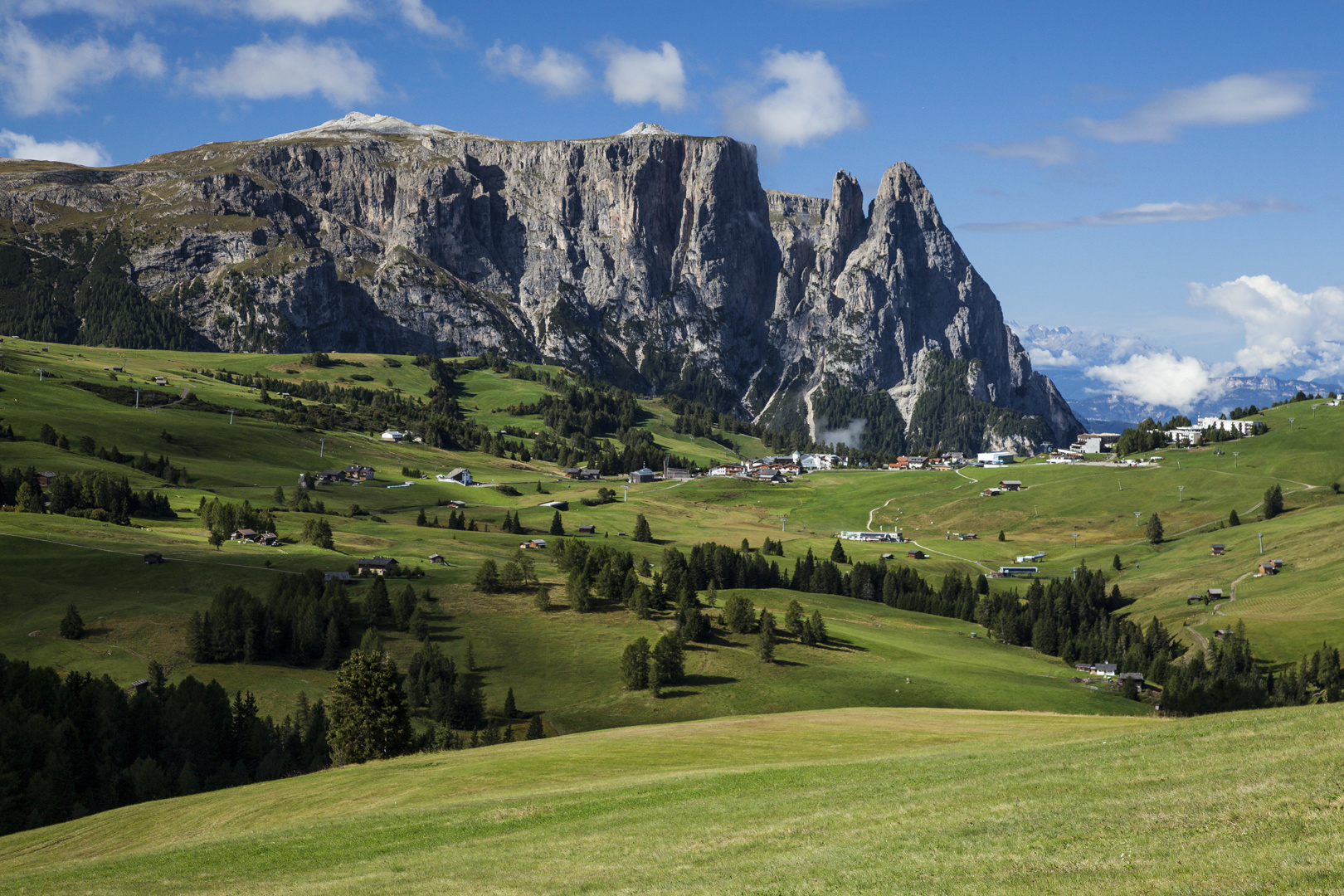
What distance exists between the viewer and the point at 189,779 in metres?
80.2

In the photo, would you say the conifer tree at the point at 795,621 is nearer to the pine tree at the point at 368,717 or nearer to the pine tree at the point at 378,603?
the pine tree at the point at 378,603

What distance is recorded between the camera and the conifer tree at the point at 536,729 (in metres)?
104

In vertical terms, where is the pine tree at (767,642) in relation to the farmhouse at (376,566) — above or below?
below

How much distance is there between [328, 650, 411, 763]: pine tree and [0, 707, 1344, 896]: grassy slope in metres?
10.8

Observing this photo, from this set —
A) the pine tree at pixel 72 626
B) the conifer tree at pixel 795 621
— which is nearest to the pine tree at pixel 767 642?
the conifer tree at pixel 795 621

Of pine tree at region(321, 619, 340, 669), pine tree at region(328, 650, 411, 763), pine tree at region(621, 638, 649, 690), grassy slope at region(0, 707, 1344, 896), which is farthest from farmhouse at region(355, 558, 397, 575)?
grassy slope at region(0, 707, 1344, 896)

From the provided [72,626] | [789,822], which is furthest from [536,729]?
[789,822]

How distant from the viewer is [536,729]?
4117 inches

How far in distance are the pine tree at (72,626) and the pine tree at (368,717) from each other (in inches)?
2926

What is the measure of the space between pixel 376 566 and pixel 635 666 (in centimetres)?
6200

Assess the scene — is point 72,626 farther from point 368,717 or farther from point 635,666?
point 368,717

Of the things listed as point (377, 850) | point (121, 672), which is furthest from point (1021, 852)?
point (121, 672)

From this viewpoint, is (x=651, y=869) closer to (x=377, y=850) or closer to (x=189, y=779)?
Result: (x=377, y=850)

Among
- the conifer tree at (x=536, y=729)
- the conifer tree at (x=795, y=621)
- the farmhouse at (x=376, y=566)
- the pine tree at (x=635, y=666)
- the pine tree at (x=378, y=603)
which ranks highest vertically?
the farmhouse at (x=376, y=566)
